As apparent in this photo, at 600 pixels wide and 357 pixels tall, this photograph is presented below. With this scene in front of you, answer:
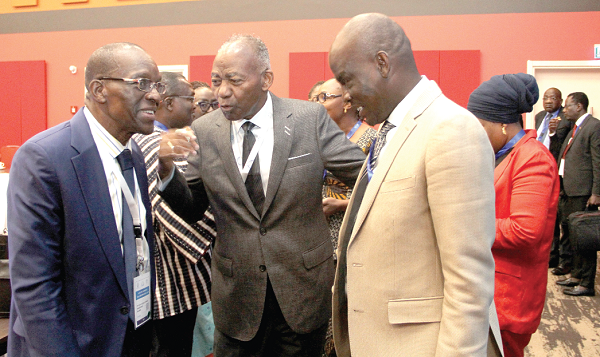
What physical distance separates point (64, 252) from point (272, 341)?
909 millimetres

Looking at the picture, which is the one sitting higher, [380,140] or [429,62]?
[429,62]

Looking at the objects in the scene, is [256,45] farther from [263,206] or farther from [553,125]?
[553,125]

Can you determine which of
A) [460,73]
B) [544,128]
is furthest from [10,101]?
[544,128]

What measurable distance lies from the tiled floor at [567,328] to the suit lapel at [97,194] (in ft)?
10.6

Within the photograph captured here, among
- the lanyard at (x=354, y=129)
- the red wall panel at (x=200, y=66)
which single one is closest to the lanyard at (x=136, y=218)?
the lanyard at (x=354, y=129)

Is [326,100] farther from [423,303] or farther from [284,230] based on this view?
[423,303]

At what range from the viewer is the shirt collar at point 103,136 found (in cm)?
151

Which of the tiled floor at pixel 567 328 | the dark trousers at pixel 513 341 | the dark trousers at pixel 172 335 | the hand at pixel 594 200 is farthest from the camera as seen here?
the hand at pixel 594 200

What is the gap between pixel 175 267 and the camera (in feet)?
7.16

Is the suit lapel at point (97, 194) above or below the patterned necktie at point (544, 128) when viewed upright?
below

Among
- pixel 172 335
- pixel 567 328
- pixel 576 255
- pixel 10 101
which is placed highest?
pixel 10 101

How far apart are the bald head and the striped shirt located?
3.59 feet

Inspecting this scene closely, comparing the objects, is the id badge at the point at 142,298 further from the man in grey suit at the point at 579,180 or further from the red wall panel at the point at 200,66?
the red wall panel at the point at 200,66

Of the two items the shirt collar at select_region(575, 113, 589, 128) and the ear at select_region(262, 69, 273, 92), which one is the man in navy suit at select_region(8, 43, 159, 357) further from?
the shirt collar at select_region(575, 113, 589, 128)
